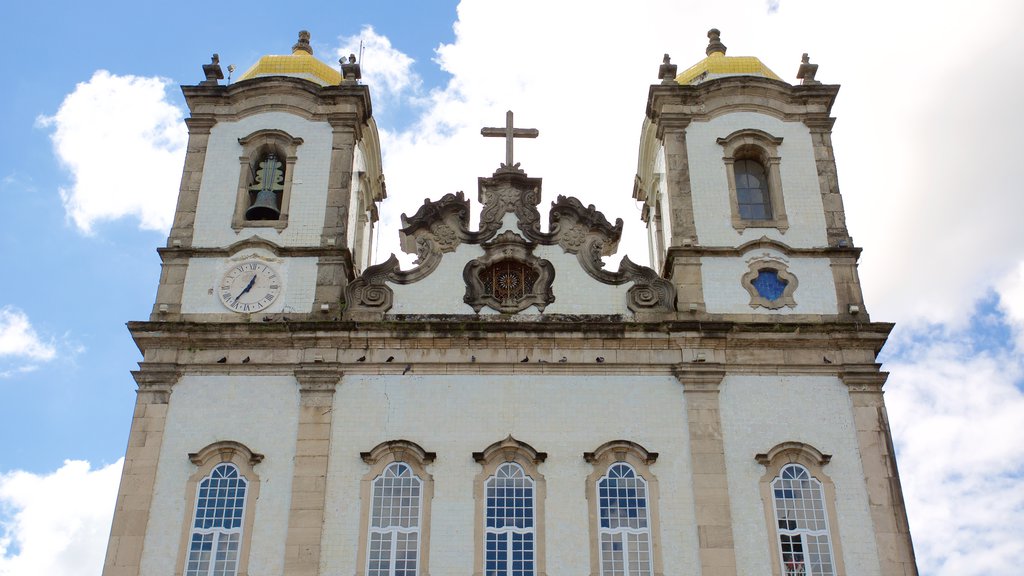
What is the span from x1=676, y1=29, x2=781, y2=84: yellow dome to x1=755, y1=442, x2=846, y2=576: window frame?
8976 mm

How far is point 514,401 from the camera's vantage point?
22.4 meters

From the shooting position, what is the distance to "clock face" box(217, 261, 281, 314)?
23734 millimetres

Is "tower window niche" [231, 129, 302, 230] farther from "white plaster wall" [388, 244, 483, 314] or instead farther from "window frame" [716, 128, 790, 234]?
"window frame" [716, 128, 790, 234]

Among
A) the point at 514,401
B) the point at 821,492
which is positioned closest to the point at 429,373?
the point at 514,401

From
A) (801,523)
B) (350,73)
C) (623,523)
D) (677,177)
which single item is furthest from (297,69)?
(801,523)

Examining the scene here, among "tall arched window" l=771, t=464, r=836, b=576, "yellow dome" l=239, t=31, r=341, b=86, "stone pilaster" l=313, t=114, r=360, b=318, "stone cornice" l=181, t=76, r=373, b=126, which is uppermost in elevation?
"yellow dome" l=239, t=31, r=341, b=86

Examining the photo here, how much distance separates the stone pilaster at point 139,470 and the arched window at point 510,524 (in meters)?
5.93

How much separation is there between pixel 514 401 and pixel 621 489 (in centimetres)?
252

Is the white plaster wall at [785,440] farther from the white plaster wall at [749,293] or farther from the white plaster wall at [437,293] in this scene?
the white plaster wall at [437,293]

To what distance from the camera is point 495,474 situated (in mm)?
21688

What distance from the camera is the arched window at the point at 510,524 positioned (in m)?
20.8

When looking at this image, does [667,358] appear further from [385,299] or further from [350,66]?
[350,66]

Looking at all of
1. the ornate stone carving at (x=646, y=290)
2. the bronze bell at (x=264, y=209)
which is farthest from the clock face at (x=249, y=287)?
the ornate stone carving at (x=646, y=290)

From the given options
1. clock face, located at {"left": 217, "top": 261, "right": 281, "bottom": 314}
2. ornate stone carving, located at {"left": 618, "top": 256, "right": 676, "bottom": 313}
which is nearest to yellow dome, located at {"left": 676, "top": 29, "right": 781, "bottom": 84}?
ornate stone carving, located at {"left": 618, "top": 256, "right": 676, "bottom": 313}
